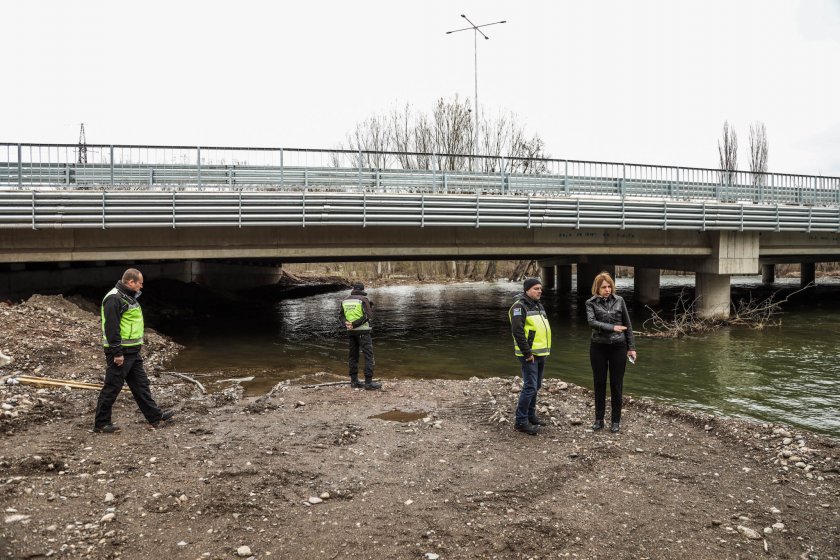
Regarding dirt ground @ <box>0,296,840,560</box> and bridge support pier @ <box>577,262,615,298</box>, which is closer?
dirt ground @ <box>0,296,840,560</box>

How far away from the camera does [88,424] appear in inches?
297

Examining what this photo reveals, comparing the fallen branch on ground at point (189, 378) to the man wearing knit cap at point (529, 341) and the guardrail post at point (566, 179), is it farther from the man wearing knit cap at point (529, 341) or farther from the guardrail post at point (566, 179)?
the guardrail post at point (566, 179)

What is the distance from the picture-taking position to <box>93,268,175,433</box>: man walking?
7168mm

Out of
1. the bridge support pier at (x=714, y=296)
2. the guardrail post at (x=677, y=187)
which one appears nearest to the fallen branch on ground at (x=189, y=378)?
the guardrail post at (x=677, y=187)

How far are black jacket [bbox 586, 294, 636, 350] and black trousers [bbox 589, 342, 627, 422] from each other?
0.27 feet

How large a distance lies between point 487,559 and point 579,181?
16.3 metres

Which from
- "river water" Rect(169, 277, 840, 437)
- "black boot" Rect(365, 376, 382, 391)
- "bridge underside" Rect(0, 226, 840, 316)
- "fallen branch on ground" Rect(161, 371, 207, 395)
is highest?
"bridge underside" Rect(0, 226, 840, 316)

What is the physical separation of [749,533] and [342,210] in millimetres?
12584

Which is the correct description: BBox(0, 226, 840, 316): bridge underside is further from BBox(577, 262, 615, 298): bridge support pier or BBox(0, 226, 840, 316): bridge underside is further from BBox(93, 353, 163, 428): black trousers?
BBox(93, 353, 163, 428): black trousers

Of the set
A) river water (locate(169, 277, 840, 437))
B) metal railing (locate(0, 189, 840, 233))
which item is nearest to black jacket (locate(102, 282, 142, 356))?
river water (locate(169, 277, 840, 437))

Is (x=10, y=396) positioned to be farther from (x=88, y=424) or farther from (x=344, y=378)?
(x=344, y=378)

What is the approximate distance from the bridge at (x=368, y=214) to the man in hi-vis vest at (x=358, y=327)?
6.34 metres

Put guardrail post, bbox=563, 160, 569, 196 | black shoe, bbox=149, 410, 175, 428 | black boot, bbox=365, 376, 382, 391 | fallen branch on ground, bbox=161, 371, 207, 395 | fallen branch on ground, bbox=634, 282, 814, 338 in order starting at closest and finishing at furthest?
black shoe, bbox=149, 410, 175, 428, black boot, bbox=365, 376, 382, 391, fallen branch on ground, bbox=161, 371, 207, 395, fallen branch on ground, bbox=634, 282, 814, 338, guardrail post, bbox=563, 160, 569, 196

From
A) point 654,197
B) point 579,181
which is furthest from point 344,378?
point 654,197
